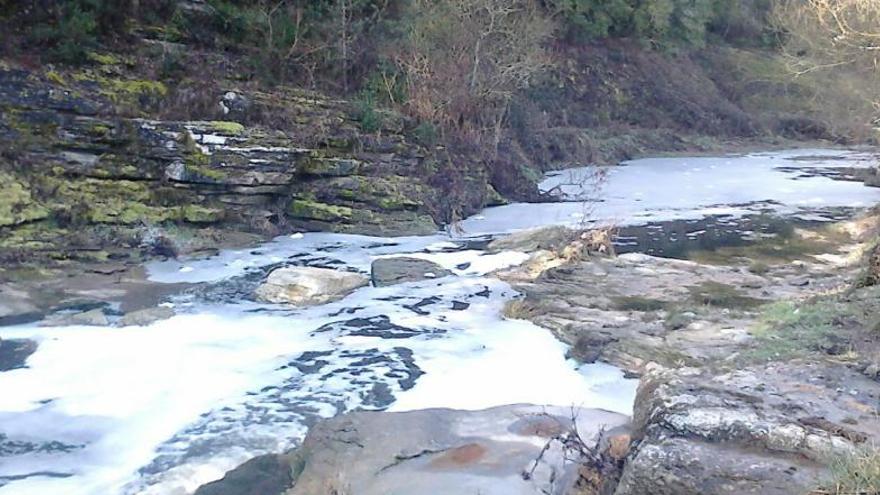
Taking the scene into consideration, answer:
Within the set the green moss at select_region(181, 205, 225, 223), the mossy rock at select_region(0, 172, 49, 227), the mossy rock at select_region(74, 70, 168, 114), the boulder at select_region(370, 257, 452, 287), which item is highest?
the mossy rock at select_region(74, 70, 168, 114)

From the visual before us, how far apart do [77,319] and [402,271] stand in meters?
3.81

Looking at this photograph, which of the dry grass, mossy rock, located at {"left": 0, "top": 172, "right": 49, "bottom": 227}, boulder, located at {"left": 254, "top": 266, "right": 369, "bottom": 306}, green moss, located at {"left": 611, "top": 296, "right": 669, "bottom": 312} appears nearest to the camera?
the dry grass

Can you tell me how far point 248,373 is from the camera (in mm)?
7594

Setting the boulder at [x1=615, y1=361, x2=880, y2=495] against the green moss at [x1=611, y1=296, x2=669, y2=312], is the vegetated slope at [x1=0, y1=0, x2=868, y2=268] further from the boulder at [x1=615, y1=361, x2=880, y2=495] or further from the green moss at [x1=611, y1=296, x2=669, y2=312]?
the boulder at [x1=615, y1=361, x2=880, y2=495]

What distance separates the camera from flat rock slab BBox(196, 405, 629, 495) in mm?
5332

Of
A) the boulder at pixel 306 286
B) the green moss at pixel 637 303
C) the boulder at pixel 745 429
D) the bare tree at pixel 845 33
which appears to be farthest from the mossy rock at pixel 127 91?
the boulder at pixel 745 429

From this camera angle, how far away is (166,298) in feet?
32.1

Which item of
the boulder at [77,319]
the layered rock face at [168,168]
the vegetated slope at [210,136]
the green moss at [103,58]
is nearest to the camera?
the boulder at [77,319]

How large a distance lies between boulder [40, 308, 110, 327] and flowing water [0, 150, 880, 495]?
0.15 m

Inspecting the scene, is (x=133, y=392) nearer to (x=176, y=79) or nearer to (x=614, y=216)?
(x=176, y=79)

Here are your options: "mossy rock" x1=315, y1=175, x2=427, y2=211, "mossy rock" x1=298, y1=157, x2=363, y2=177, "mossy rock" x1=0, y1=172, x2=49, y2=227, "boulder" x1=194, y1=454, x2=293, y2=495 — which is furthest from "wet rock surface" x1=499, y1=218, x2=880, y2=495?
"mossy rock" x1=0, y1=172, x2=49, y2=227

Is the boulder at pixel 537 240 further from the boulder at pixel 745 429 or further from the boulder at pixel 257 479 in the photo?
the boulder at pixel 257 479

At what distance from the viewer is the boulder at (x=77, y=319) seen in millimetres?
8711

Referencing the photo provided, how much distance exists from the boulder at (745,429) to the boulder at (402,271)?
212 inches
